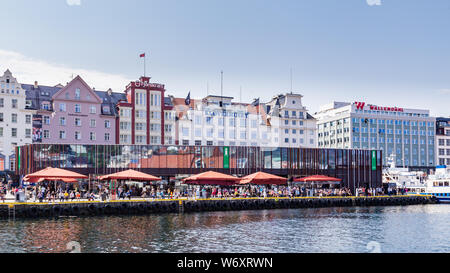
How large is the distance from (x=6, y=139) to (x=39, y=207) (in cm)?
4544

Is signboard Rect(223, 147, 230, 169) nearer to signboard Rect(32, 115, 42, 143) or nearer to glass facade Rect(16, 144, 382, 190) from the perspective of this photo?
glass facade Rect(16, 144, 382, 190)

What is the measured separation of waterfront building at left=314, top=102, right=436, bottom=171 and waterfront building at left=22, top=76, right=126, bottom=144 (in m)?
82.3

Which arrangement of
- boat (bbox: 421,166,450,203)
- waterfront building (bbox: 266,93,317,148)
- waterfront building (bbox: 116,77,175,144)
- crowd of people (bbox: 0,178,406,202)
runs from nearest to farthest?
crowd of people (bbox: 0,178,406,202), boat (bbox: 421,166,450,203), waterfront building (bbox: 116,77,175,144), waterfront building (bbox: 266,93,317,148)

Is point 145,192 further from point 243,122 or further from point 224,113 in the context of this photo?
point 243,122

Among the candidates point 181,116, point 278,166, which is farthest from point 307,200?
point 181,116

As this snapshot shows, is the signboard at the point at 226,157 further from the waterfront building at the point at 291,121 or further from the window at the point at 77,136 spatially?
the waterfront building at the point at 291,121

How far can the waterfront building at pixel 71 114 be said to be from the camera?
95.1 m

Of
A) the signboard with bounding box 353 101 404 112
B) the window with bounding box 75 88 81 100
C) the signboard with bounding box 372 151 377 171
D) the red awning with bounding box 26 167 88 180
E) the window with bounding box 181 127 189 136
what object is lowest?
the red awning with bounding box 26 167 88 180

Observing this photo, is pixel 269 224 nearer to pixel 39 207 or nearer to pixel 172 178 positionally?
pixel 39 207

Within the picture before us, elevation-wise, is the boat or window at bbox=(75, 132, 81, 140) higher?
window at bbox=(75, 132, 81, 140)

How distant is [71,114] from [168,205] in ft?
151

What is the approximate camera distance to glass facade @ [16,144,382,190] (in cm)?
7706

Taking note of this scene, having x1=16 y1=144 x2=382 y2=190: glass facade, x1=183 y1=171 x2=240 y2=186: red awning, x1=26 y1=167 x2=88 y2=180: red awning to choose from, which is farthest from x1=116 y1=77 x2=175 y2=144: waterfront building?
x1=26 y1=167 x2=88 y2=180: red awning

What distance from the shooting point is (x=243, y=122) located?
112 meters
